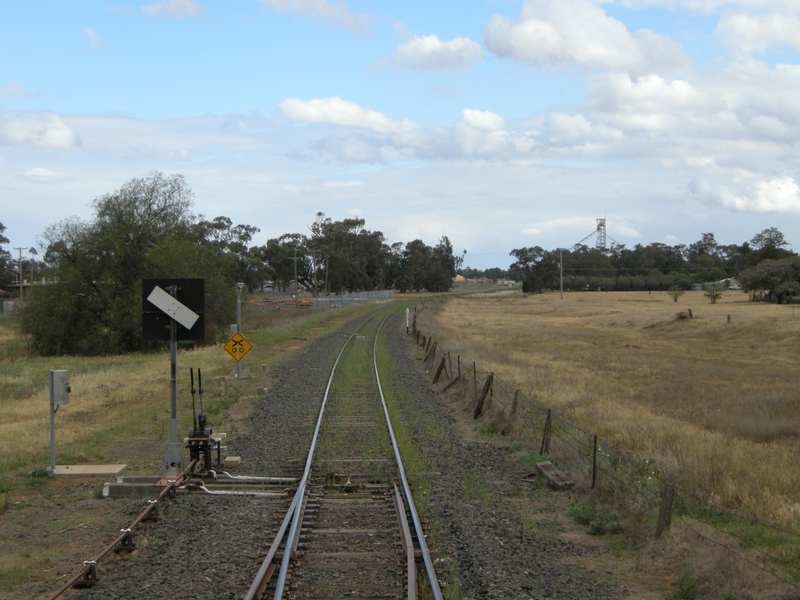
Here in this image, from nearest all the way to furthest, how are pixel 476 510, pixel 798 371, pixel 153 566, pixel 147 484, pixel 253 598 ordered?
pixel 253 598 → pixel 153 566 → pixel 476 510 → pixel 147 484 → pixel 798 371

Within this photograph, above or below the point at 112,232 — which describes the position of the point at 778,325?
below

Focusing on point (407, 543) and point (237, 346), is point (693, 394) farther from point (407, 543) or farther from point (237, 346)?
point (407, 543)

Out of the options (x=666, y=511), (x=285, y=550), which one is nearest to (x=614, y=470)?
(x=666, y=511)

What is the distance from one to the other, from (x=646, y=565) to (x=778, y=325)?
44.3 meters

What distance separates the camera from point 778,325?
151ft

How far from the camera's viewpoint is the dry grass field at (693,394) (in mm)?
10266

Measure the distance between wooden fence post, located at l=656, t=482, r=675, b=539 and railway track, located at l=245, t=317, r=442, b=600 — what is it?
7.89 feet

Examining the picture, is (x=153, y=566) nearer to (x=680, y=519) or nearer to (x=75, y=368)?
(x=680, y=519)

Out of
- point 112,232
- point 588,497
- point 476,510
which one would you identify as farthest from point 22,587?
point 112,232

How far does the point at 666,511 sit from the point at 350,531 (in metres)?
3.23

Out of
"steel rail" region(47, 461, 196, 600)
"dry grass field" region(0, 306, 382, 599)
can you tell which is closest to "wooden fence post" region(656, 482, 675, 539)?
"steel rail" region(47, 461, 196, 600)

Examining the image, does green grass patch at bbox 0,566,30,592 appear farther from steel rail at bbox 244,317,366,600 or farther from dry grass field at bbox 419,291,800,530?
dry grass field at bbox 419,291,800,530

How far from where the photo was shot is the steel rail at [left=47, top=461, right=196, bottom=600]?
6078mm

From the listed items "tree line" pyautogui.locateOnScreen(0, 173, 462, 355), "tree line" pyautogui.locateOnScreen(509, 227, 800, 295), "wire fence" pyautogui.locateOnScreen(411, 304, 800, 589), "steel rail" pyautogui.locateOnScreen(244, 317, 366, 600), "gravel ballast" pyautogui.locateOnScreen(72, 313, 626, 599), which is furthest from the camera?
"tree line" pyautogui.locateOnScreen(509, 227, 800, 295)
